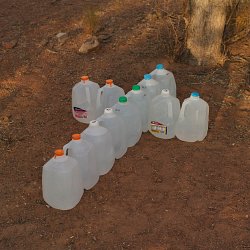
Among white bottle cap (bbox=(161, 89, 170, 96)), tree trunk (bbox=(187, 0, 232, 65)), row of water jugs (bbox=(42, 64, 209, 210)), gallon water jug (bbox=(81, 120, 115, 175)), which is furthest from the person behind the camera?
tree trunk (bbox=(187, 0, 232, 65))

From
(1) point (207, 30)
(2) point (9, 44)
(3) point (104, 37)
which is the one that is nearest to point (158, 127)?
(1) point (207, 30)

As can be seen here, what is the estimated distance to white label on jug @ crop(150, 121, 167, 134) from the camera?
14.2 feet

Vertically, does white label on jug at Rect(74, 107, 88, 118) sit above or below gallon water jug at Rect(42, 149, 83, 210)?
below

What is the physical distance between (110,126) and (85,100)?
852 millimetres

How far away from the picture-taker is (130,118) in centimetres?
414

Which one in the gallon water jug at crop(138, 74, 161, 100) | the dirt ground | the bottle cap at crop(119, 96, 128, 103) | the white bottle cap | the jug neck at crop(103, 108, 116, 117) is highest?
the bottle cap at crop(119, 96, 128, 103)

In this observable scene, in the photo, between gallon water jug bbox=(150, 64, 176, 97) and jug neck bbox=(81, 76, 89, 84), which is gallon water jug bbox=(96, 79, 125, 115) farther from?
gallon water jug bbox=(150, 64, 176, 97)

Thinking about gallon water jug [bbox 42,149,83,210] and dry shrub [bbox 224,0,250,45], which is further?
dry shrub [bbox 224,0,250,45]

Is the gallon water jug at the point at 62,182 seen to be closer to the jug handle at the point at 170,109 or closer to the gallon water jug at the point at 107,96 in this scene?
the gallon water jug at the point at 107,96

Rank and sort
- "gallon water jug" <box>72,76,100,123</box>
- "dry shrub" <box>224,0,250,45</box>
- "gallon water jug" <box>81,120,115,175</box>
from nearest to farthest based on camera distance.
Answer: "gallon water jug" <box>81,120,115,175</box>
"gallon water jug" <box>72,76,100,123</box>
"dry shrub" <box>224,0,250,45</box>

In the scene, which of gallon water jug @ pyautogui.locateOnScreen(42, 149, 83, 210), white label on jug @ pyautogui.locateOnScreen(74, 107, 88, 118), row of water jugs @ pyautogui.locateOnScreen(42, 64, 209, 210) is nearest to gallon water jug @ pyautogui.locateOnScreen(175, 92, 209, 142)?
row of water jugs @ pyautogui.locateOnScreen(42, 64, 209, 210)

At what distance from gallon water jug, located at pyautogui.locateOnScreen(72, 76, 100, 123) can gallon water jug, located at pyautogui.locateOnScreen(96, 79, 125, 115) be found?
0.15 meters

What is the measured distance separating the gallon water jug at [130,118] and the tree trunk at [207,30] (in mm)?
2041

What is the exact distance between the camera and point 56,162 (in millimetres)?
3350
